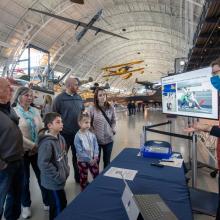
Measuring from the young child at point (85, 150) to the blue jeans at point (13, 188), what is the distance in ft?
2.81

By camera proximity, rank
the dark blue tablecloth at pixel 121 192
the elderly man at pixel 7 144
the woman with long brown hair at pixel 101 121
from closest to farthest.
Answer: the dark blue tablecloth at pixel 121 192, the elderly man at pixel 7 144, the woman with long brown hair at pixel 101 121

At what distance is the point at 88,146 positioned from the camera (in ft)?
10.2

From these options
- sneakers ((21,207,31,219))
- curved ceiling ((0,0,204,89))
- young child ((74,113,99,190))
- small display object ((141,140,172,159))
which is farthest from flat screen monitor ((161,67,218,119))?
curved ceiling ((0,0,204,89))

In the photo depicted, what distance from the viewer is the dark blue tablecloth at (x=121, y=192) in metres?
1.34

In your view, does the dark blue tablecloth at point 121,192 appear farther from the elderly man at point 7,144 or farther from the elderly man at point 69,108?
the elderly man at point 69,108

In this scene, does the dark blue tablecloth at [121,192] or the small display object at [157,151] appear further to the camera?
the small display object at [157,151]

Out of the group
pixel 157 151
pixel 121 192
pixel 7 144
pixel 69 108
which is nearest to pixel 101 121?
pixel 69 108

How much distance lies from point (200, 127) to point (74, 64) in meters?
28.3

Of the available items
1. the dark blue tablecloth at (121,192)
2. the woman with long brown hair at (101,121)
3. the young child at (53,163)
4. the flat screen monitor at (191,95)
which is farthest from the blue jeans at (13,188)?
the flat screen monitor at (191,95)

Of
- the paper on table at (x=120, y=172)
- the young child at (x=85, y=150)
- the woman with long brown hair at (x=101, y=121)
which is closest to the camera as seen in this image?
the paper on table at (x=120, y=172)

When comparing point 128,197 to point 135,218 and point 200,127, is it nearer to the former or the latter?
point 135,218

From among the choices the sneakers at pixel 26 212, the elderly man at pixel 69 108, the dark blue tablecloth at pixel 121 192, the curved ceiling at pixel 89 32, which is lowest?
the sneakers at pixel 26 212

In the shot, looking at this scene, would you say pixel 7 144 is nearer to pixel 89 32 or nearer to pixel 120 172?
pixel 120 172

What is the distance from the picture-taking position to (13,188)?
7.71ft
